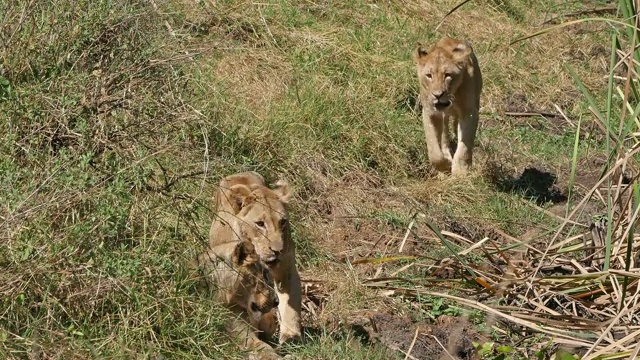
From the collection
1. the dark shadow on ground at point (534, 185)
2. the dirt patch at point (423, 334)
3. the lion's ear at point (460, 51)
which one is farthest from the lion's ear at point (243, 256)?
the lion's ear at point (460, 51)

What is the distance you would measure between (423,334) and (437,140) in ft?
12.9

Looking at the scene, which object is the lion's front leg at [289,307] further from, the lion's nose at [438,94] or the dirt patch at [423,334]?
the lion's nose at [438,94]

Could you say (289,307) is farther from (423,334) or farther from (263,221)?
(423,334)

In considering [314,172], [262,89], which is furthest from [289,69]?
[314,172]

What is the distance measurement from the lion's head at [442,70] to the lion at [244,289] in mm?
4706

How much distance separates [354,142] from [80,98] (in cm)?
364

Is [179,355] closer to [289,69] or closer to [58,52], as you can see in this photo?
[58,52]

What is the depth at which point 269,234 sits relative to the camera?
7.66 meters

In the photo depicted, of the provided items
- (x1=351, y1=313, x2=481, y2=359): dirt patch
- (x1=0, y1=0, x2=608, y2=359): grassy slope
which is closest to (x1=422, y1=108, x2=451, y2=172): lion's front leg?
(x1=0, y1=0, x2=608, y2=359): grassy slope

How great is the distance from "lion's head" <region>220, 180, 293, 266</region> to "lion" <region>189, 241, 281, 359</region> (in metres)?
0.26

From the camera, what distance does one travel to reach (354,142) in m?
11.2

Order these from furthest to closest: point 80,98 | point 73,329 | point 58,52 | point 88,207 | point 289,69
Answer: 1. point 289,69
2. point 58,52
3. point 80,98
4. point 88,207
5. point 73,329

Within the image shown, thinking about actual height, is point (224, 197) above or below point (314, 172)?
above

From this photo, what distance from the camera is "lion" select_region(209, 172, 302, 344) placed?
301 inches
